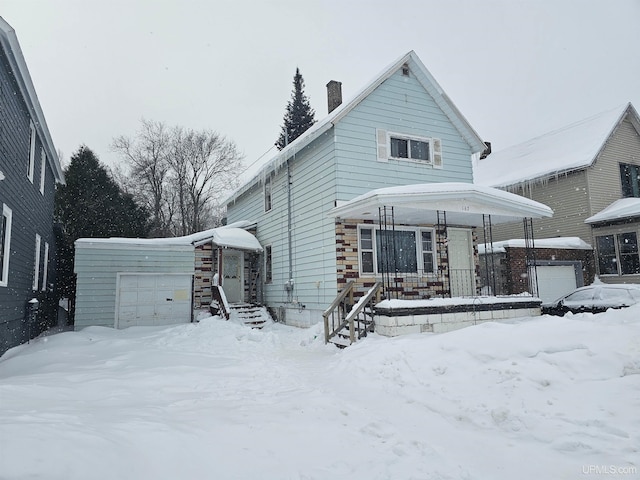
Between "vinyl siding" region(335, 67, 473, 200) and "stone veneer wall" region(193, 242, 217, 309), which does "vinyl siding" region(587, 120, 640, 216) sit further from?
"stone veneer wall" region(193, 242, 217, 309)

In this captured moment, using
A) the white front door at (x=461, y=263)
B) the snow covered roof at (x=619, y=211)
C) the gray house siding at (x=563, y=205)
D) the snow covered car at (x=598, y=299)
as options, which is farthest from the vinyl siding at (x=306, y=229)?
the snow covered roof at (x=619, y=211)

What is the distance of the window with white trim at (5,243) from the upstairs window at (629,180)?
25.1 meters

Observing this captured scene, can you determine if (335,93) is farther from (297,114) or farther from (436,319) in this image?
(297,114)

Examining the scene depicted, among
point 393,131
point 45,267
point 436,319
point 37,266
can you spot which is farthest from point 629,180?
point 45,267

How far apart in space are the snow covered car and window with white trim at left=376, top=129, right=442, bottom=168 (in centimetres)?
604

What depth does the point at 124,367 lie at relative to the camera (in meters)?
7.71

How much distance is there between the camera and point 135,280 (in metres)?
14.0

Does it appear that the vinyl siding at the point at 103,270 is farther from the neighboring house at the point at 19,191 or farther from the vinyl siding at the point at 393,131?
the vinyl siding at the point at 393,131

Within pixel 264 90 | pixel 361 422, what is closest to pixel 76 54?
pixel 361 422

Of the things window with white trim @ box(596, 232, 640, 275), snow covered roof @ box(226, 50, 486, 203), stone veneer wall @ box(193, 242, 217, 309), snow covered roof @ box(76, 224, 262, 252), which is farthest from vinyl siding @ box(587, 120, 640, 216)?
stone veneer wall @ box(193, 242, 217, 309)

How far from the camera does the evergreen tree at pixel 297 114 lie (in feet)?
125

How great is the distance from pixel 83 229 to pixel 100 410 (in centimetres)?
2181

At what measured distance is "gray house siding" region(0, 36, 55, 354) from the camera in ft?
29.3

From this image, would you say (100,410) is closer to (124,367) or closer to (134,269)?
(124,367)
